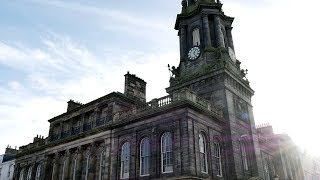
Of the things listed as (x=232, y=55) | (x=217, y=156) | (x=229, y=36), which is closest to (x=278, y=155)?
(x=232, y=55)

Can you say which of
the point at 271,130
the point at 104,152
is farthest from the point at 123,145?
the point at 271,130

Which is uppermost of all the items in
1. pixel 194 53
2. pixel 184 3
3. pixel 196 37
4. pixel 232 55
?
pixel 184 3

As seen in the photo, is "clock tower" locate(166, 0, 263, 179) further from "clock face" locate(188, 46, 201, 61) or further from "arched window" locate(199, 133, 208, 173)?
"arched window" locate(199, 133, 208, 173)

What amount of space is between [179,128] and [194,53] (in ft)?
35.2

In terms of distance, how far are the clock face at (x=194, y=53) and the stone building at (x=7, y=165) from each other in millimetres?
27253

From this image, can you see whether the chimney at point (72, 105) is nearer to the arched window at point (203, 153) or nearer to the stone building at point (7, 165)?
the stone building at point (7, 165)

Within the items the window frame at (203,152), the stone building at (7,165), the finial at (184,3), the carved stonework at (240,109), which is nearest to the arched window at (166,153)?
the window frame at (203,152)

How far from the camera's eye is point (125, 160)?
23.8 metres

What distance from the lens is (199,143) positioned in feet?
69.2

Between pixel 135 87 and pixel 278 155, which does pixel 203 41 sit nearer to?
pixel 135 87

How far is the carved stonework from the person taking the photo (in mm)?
26156

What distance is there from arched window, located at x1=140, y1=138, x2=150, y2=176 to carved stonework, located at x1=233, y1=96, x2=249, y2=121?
835cm

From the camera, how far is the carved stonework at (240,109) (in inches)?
1030

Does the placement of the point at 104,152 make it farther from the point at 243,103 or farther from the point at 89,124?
the point at 243,103
